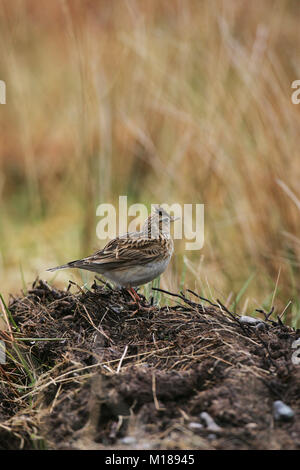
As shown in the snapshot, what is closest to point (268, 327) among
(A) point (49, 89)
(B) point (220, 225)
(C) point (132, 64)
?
(B) point (220, 225)

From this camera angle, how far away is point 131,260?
319 cm

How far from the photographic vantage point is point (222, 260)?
186 inches

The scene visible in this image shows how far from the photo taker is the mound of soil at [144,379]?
1960 millimetres

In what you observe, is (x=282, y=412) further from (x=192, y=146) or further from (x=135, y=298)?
(x=192, y=146)

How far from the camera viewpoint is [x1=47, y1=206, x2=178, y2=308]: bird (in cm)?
316

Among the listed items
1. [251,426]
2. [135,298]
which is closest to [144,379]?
[251,426]

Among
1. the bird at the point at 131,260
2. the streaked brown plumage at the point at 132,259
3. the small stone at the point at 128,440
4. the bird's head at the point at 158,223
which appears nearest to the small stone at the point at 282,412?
the small stone at the point at 128,440

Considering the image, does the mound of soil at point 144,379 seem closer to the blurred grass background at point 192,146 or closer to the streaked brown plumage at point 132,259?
the streaked brown plumage at point 132,259

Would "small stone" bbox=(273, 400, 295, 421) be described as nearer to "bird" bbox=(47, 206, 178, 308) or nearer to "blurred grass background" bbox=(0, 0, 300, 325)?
"bird" bbox=(47, 206, 178, 308)

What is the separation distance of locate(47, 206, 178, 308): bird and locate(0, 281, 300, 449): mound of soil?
206mm

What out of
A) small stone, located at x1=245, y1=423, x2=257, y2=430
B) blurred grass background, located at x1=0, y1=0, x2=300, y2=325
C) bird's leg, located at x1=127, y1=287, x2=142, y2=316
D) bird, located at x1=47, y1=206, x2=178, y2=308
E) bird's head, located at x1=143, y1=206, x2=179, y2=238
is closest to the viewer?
small stone, located at x1=245, y1=423, x2=257, y2=430

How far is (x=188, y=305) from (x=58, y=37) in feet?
25.8

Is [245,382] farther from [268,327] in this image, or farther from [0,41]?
[0,41]

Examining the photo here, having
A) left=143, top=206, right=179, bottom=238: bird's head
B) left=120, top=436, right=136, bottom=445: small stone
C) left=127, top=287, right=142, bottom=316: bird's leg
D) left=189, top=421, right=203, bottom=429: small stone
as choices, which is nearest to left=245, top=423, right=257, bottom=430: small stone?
left=189, top=421, right=203, bottom=429: small stone
